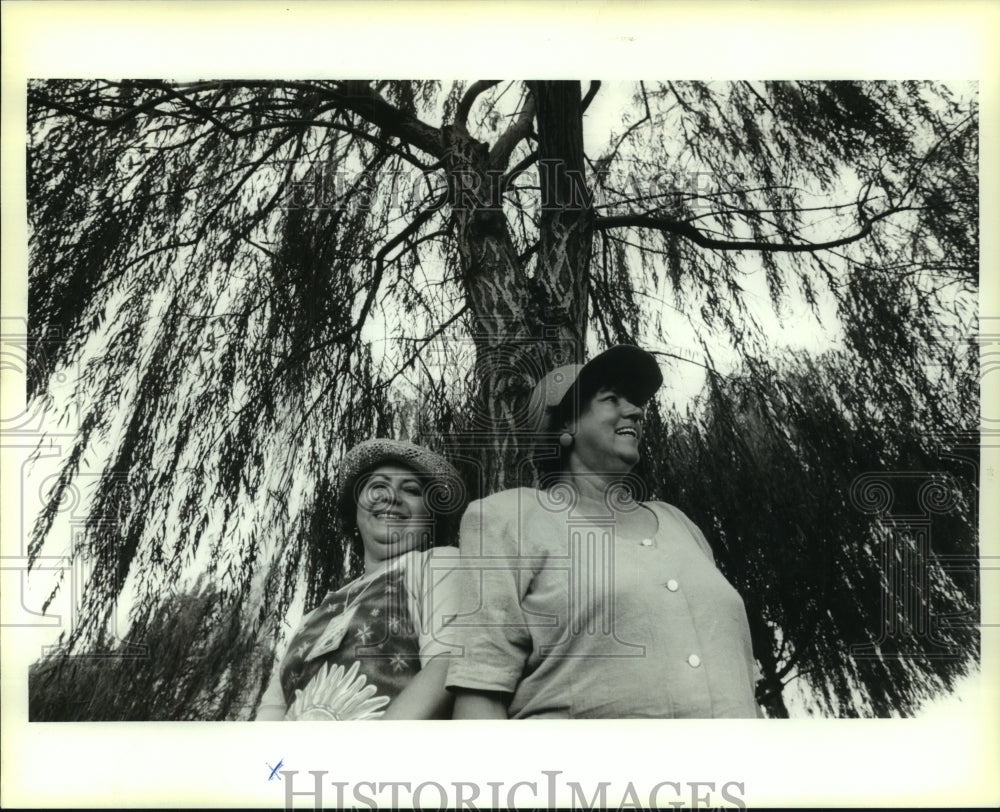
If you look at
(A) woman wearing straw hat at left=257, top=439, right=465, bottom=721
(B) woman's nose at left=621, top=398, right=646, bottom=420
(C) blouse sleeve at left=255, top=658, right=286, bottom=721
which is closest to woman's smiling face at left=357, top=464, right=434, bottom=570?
(A) woman wearing straw hat at left=257, top=439, right=465, bottom=721

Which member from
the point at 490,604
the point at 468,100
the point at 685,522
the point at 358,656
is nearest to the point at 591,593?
the point at 490,604

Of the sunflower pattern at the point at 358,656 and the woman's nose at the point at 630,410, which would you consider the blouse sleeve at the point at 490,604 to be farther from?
the woman's nose at the point at 630,410

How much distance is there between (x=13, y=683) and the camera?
468 centimetres

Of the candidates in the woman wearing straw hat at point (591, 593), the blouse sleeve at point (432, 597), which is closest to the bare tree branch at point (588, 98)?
the woman wearing straw hat at point (591, 593)

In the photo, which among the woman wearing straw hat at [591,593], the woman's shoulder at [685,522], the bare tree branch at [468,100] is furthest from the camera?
the bare tree branch at [468,100]

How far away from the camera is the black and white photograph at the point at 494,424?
4.54m

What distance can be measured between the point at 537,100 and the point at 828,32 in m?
0.94

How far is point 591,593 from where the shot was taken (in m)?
4.52

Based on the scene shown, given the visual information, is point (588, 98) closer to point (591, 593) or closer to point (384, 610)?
point (591, 593)

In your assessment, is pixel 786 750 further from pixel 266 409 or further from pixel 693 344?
pixel 266 409

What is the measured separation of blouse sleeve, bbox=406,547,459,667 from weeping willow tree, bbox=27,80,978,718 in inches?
11.2

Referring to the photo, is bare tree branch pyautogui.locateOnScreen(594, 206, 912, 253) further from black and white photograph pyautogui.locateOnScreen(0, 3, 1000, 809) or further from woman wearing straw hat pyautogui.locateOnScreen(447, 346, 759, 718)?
woman wearing straw hat pyautogui.locateOnScreen(447, 346, 759, 718)

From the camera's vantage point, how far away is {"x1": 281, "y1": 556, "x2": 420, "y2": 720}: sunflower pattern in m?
4.54

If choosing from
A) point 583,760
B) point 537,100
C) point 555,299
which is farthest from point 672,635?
point 537,100
